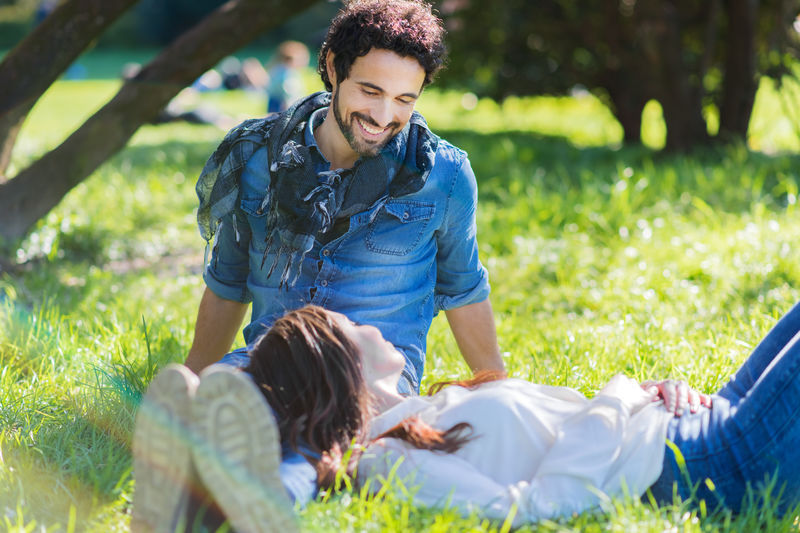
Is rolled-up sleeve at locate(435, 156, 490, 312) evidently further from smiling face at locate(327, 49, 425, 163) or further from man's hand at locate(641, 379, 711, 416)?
man's hand at locate(641, 379, 711, 416)

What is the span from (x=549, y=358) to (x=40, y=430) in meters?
1.87

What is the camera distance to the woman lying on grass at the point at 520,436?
6.49ft

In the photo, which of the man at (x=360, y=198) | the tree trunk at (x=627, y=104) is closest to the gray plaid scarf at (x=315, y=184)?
the man at (x=360, y=198)

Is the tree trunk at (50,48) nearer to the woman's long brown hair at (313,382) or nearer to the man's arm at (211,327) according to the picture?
the man's arm at (211,327)

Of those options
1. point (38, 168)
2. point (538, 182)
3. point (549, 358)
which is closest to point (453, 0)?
point (538, 182)

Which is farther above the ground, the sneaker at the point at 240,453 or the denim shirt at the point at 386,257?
the denim shirt at the point at 386,257

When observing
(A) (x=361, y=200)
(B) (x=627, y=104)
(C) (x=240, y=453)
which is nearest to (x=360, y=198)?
(A) (x=361, y=200)

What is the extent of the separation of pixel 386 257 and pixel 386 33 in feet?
2.16

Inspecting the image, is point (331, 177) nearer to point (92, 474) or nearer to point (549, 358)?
point (92, 474)

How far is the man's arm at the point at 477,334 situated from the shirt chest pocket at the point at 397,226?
0.34 m

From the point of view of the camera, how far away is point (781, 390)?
2.00 meters

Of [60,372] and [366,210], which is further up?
[366,210]

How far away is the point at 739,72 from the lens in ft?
25.2

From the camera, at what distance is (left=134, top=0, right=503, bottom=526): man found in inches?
96.8
